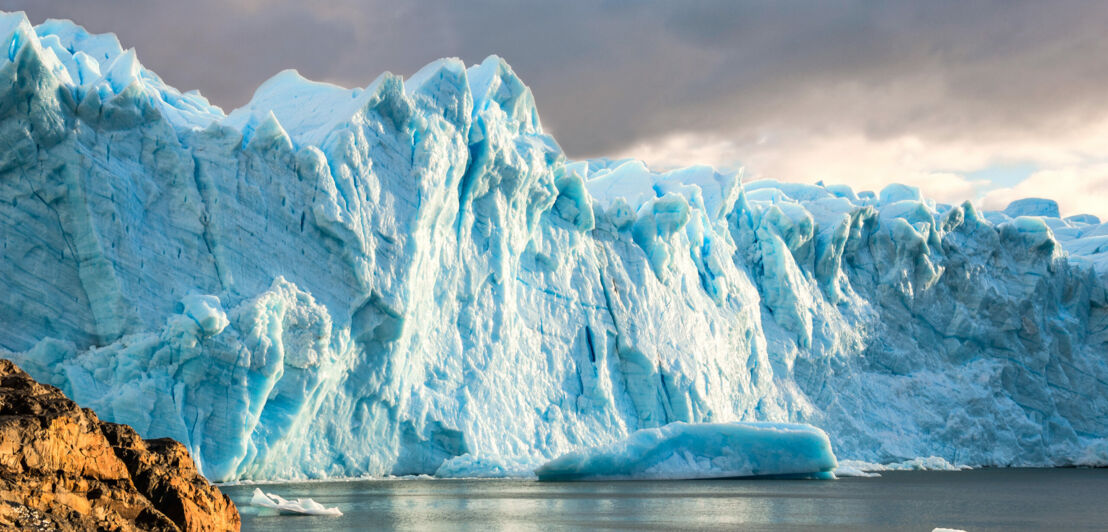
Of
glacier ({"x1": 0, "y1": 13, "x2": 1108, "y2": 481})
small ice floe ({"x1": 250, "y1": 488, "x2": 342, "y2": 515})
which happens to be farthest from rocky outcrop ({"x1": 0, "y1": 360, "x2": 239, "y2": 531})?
glacier ({"x1": 0, "y1": 13, "x2": 1108, "y2": 481})

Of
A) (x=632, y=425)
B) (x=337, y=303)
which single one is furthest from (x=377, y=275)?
(x=632, y=425)

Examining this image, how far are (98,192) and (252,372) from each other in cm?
365

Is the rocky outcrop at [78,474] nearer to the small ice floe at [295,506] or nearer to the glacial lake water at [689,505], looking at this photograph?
the glacial lake water at [689,505]

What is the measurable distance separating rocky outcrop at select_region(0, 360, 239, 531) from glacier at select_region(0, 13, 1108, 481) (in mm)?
8847

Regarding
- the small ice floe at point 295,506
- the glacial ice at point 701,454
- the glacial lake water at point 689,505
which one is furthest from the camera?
the glacial ice at point 701,454

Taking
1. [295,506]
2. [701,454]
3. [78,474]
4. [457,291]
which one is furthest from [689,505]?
[78,474]

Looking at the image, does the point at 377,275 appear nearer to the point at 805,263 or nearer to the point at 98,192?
the point at 98,192

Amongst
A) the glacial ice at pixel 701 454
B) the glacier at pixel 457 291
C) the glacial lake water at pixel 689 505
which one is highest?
the glacier at pixel 457 291

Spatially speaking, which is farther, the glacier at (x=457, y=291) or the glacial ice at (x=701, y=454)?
the glacial ice at (x=701, y=454)

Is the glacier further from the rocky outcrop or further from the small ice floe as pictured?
the rocky outcrop

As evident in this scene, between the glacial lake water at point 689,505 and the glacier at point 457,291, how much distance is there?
1610mm

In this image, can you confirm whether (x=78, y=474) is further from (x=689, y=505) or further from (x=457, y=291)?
(x=457, y=291)

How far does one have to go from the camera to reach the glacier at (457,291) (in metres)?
15.6

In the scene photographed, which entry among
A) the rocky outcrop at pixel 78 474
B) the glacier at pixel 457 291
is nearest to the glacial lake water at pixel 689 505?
the glacier at pixel 457 291
